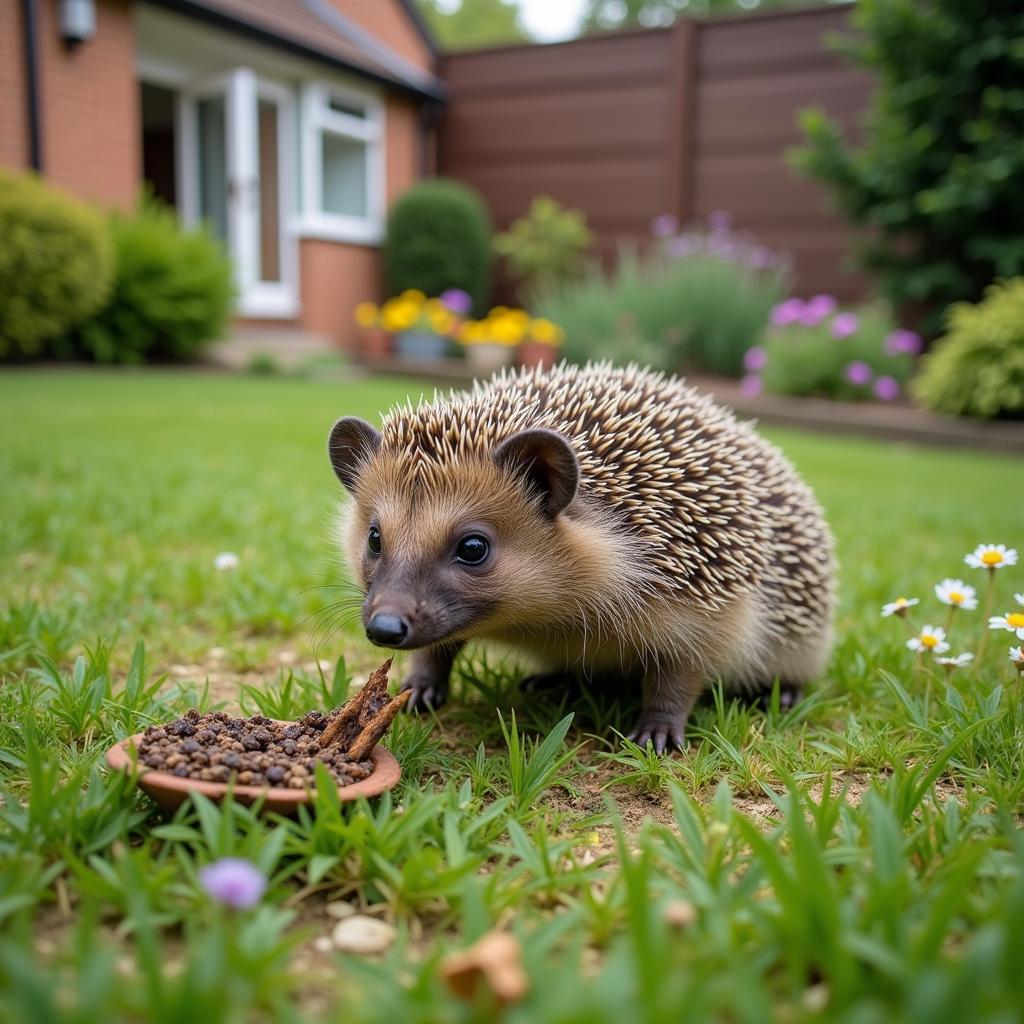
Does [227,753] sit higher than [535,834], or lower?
higher

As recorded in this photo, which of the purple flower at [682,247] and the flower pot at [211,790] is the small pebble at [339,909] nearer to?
the flower pot at [211,790]

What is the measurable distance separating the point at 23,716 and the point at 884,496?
6.40 metres

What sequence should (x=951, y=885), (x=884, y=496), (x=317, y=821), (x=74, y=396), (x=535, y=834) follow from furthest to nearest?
(x=74, y=396)
(x=884, y=496)
(x=535, y=834)
(x=317, y=821)
(x=951, y=885)

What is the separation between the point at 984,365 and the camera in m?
11.0

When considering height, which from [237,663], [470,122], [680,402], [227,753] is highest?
[470,122]

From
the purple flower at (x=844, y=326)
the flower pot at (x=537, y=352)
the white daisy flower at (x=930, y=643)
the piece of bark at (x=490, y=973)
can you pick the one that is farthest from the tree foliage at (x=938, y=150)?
the piece of bark at (x=490, y=973)

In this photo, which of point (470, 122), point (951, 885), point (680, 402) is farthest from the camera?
point (470, 122)

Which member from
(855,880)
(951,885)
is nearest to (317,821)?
(855,880)

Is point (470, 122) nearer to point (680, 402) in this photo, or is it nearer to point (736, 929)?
point (680, 402)

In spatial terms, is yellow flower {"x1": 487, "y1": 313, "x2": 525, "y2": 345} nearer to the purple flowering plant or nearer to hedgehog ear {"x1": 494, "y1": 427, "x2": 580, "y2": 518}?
the purple flowering plant

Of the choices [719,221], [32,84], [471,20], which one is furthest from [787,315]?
[471,20]

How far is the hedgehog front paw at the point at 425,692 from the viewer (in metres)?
3.11

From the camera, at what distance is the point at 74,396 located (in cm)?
965

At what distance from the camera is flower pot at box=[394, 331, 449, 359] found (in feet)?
53.4
